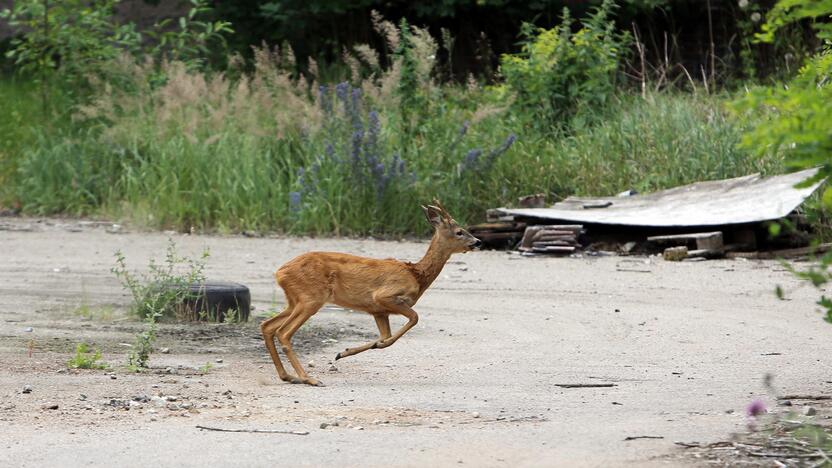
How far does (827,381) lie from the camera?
840 cm

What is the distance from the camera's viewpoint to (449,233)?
9867 millimetres

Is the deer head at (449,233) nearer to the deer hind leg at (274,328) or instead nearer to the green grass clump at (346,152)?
the deer hind leg at (274,328)

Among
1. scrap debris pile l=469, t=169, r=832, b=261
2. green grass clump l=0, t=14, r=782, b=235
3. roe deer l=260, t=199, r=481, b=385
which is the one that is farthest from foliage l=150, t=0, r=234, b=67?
roe deer l=260, t=199, r=481, b=385

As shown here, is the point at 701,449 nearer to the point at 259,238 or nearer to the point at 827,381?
the point at 827,381

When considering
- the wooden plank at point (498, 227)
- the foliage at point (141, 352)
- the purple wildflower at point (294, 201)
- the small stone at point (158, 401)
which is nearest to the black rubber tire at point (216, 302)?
the foliage at point (141, 352)

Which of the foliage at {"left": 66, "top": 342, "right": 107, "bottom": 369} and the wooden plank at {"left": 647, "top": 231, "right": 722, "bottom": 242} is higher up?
the foliage at {"left": 66, "top": 342, "right": 107, "bottom": 369}

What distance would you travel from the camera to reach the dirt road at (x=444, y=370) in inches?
260

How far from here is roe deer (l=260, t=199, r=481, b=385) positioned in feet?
29.1

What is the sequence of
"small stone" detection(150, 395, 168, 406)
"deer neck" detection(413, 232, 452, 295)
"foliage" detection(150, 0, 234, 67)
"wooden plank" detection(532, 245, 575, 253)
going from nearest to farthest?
"small stone" detection(150, 395, 168, 406) < "deer neck" detection(413, 232, 452, 295) < "wooden plank" detection(532, 245, 575, 253) < "foliage" detection(150, 0, 234, 67)

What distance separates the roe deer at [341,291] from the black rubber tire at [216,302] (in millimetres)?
1653

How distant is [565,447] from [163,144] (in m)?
12.0

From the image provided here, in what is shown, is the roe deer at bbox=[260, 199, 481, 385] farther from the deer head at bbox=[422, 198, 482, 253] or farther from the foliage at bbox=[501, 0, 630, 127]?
the foliage at bbox=[501, 0, 630, 127]

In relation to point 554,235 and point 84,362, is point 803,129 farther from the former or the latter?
point 554,235

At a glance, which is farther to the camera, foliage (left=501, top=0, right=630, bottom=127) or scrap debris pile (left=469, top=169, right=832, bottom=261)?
foliage (left=501, top=0, right=630, bottom=127)
